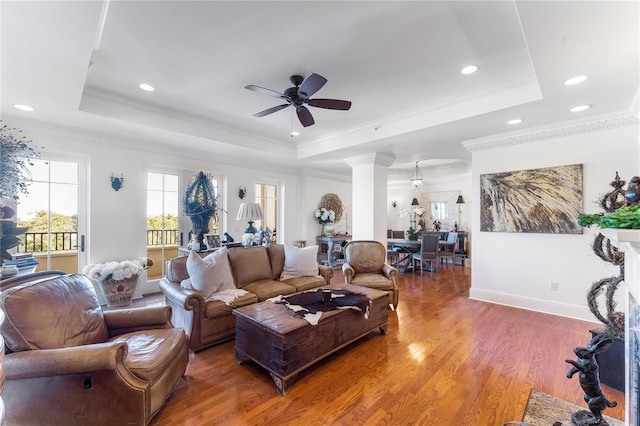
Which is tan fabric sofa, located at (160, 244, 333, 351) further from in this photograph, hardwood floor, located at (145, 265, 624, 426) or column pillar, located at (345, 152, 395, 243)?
column pillar, located at (345, 152, 395, 243)

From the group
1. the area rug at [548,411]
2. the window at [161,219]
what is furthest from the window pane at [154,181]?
the area rug at [548,411]

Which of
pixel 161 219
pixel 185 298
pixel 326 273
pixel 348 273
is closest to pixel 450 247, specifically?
pixel 348 273

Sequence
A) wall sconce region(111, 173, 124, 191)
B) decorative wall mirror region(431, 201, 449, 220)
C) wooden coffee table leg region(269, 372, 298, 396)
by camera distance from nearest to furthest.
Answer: wooden coffee table leg region(269, 372, 298, 396)
wall sconce region(111, 173, 124, 191)
decorative wall mirror region(431, 201, 449, 220)

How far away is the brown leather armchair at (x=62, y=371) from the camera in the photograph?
156cm

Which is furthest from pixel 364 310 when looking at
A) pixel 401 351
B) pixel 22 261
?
pixel 22 261

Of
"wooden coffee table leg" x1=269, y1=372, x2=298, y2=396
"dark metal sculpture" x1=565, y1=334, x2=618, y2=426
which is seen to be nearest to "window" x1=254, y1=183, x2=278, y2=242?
"wooden coffee table leg" x1=269, y1=372, x2=298, y2=396

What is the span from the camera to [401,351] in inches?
109

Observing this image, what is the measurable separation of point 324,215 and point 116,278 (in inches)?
182

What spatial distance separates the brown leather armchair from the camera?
1.56 m

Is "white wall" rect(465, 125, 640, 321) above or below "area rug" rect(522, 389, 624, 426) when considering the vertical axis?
above

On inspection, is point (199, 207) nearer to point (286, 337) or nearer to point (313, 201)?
point (286, 337)

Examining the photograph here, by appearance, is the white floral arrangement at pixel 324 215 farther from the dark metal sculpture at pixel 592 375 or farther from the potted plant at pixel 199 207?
the dark metal sculpture at pixel 592 375

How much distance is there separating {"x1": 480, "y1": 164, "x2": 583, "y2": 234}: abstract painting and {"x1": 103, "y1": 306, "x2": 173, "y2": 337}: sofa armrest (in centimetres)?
443

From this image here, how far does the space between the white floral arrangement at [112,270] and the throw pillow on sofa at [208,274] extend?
4.93 ft
